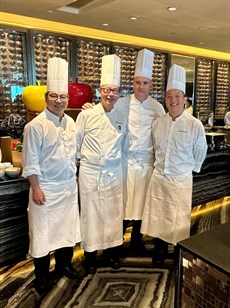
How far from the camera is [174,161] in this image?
7.76 feet

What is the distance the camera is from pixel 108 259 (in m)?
2.64

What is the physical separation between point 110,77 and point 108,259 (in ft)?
5.02

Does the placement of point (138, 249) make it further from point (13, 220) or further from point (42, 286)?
point (13, 220)

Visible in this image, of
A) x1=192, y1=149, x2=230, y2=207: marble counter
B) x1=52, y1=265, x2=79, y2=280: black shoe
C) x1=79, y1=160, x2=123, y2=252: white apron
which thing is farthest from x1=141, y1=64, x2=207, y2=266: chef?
x1=192, y1=149, x2=230, y2=207: marble counter

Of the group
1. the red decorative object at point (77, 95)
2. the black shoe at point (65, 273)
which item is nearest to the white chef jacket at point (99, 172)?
the black shoe at point (65, 273)

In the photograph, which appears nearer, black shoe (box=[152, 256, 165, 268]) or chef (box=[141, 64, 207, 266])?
chef (box=[141, 64, 207, 266])

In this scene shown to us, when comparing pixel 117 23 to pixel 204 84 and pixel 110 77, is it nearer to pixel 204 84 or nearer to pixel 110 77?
pixel 110 77

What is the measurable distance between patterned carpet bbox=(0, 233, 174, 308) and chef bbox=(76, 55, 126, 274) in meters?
0.26

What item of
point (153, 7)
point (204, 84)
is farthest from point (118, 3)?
point (204, 84)

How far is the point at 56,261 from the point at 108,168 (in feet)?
2.79

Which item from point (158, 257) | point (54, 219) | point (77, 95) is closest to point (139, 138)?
point (77, 95)

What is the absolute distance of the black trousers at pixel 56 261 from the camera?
223 centimetres

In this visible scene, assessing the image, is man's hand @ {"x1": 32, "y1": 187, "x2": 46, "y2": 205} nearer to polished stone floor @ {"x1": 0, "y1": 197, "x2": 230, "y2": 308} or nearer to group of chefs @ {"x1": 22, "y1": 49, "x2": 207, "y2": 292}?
group of chefs @ {"x1": 22, "y1": 49, "x2": 207, "y2": 292}

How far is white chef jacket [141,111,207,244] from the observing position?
237 cm
